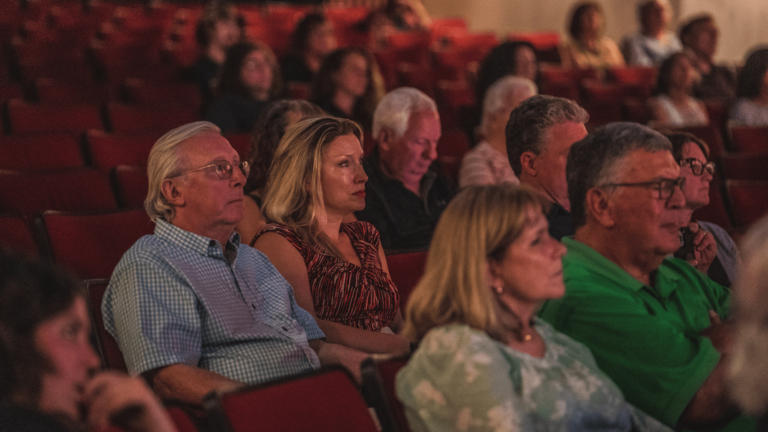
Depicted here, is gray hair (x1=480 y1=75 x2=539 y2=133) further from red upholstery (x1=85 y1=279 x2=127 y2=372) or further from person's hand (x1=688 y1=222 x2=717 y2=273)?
red upholstery (x1=85 y1=279 x2=127 y2=372)

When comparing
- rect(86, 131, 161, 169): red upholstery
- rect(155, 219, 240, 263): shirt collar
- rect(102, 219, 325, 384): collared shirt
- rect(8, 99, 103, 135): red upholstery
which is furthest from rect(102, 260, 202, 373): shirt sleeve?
rect(8, 99, 103, 135): red upholstery

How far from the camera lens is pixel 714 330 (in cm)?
153

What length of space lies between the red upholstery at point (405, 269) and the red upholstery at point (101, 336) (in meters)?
0.76

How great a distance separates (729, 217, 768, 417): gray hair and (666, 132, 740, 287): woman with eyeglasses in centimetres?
99

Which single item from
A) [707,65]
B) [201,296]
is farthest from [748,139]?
[201,296]

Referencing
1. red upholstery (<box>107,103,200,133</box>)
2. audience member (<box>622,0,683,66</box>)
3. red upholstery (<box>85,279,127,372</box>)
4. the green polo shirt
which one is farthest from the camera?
audience member (<box>622,0,683,66</box>)

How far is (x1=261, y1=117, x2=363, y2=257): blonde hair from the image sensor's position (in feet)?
6.67

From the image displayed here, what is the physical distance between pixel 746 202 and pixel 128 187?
7.56 ft

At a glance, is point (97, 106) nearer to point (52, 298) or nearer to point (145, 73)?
point (145, 73)

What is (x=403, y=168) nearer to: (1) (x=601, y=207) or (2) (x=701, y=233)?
(2) (x=701, y=233)

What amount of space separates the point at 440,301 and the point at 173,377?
591 millimetres

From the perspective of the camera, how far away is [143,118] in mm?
3936

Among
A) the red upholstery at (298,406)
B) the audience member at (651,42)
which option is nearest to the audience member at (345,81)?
the red upholstery at (298,406)

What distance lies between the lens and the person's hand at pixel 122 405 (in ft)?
3.28
